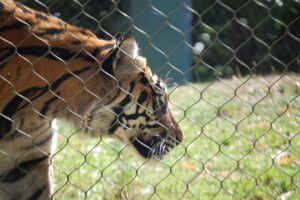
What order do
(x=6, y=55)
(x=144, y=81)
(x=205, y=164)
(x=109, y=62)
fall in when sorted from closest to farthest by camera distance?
(x=6, y=55)
(x=109, y=62)
(x=144, y=81)
(x=205, y=164)

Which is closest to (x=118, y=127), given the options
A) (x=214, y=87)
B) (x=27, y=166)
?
(x=27, y=166)

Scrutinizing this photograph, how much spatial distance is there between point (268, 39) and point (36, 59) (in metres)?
6.28

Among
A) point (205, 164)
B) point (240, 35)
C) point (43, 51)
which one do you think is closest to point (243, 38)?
point (240, 35)

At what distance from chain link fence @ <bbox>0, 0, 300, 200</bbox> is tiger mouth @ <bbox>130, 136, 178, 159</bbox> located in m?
0.06

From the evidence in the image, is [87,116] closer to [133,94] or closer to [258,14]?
[133,94]

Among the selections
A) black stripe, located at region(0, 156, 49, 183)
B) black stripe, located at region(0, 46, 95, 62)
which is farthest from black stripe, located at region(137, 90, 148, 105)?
black stripe, located at region(0, 156, 49, 183)

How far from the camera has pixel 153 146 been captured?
3881 mm

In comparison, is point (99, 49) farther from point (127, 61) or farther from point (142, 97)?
point (142, 97)

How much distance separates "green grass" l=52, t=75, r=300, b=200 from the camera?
373cm

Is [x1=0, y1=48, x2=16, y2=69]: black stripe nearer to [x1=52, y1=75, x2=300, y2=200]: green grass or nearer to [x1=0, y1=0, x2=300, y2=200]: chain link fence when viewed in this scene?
[x1=0, y1=0, x2=300, y2=200]: chain link fence

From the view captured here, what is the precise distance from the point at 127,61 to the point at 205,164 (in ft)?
4.11

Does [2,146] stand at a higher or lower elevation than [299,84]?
higher

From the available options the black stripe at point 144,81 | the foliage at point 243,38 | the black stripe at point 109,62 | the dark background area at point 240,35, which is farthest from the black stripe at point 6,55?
the foliage at point 243,38

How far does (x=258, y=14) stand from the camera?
878 cm
